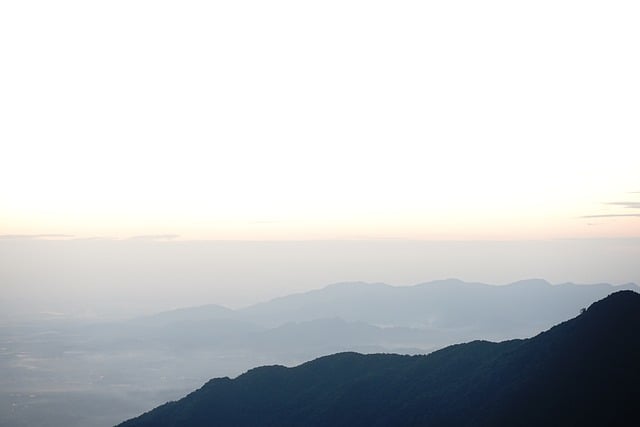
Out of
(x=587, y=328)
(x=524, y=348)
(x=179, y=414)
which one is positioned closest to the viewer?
(x=587, y=328)

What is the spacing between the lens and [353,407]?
119m

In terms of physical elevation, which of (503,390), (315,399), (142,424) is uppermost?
(503,390)

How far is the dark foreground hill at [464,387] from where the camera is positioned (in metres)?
88.3

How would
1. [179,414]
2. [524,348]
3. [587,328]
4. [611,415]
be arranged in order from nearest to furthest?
[611,415]
[587,328]
[524,348]
[179,414]

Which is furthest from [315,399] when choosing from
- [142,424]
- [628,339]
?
[628,339]

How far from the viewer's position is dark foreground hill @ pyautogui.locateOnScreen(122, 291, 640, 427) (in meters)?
88.3

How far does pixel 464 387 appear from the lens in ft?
357

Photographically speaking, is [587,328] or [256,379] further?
[256,379]

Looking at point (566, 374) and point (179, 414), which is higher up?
point (566, 374)

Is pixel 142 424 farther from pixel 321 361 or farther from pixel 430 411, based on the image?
pixel 430 411

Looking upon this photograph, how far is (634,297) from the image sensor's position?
344 ft

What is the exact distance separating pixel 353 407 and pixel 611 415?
50.3m

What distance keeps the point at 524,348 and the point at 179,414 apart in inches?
3000

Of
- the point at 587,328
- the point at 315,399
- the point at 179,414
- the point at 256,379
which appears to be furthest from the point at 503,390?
the point at 179,414
